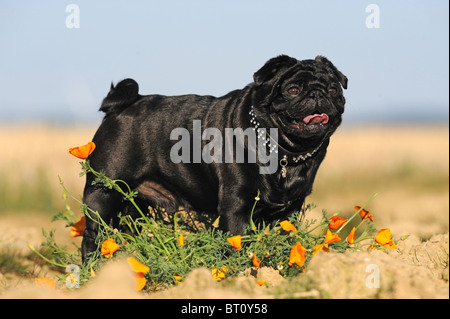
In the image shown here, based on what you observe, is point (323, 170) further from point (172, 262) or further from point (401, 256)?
point (172, 262)

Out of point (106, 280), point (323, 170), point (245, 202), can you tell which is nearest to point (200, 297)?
point (106, 280)

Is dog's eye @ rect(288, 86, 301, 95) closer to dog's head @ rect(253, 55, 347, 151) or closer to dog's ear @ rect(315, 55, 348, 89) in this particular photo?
dog's head @ rect(253, 55, 347, 151)

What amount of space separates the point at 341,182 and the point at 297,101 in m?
6.95

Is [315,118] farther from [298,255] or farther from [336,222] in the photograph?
[298,255]

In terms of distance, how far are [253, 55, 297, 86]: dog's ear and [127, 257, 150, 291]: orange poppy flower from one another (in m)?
1.49

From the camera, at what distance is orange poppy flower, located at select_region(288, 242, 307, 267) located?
3.42 metres

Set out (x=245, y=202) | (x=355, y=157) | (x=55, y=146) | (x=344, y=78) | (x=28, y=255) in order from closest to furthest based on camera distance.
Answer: (x=245, y=202) < (x=344, y=78) < (x=28, y=255) < (x=55, y=146) < (x=355, y=157)

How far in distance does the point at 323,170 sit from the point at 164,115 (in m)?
7.31

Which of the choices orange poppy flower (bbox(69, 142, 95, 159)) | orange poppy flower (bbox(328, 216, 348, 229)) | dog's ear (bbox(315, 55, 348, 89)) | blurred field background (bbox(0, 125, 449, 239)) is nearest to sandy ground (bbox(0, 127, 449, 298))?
blurred field background (bbox(0, 125, 449, 239))

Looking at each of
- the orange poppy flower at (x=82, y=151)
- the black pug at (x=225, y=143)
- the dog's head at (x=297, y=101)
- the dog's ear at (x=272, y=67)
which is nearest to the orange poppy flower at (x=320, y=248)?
the black pug at (x=225, y=143)

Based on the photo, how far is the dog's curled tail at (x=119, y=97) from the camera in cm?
466

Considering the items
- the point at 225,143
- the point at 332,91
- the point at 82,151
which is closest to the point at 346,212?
the point at 332,91

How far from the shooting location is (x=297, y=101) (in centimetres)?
393

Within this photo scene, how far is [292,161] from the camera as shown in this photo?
4.07m
